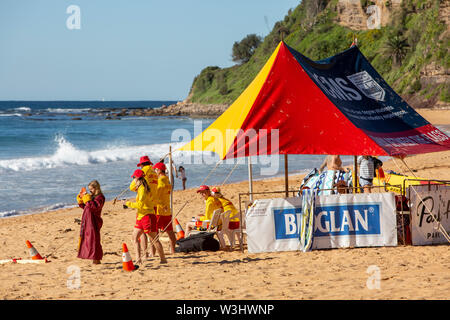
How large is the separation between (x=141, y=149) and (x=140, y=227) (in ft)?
93.7

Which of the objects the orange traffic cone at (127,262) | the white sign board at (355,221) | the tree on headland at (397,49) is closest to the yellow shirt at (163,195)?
the orange traffic cone at (127,262)

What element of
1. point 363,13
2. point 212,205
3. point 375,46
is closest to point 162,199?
point 212,205

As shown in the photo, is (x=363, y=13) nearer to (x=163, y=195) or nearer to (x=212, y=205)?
(x=212, y=205)

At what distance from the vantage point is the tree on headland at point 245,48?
119688 mm

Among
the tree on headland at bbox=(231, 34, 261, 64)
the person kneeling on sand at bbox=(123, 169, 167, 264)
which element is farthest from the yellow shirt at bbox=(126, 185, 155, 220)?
the tree on headland at bbox=(231, 34, 261, 64)

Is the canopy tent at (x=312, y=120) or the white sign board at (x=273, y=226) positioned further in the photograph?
the white sign board at (x=273, y=226)

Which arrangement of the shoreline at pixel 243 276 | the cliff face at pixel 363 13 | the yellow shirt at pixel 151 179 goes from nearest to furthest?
the shoreline at pixel 243 276 → the yellow shirt at pixel 151 179 → the cliff face at pixel 363 13

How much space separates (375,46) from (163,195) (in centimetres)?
6696

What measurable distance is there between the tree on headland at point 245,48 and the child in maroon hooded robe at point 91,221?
374 feet

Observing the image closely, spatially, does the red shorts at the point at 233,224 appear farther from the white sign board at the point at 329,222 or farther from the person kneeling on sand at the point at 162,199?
the person kneeling on sand at the point at 162,199

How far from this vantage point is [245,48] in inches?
4712

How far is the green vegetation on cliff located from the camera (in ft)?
162

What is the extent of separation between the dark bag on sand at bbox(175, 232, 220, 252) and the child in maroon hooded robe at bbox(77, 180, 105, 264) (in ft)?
5.08
